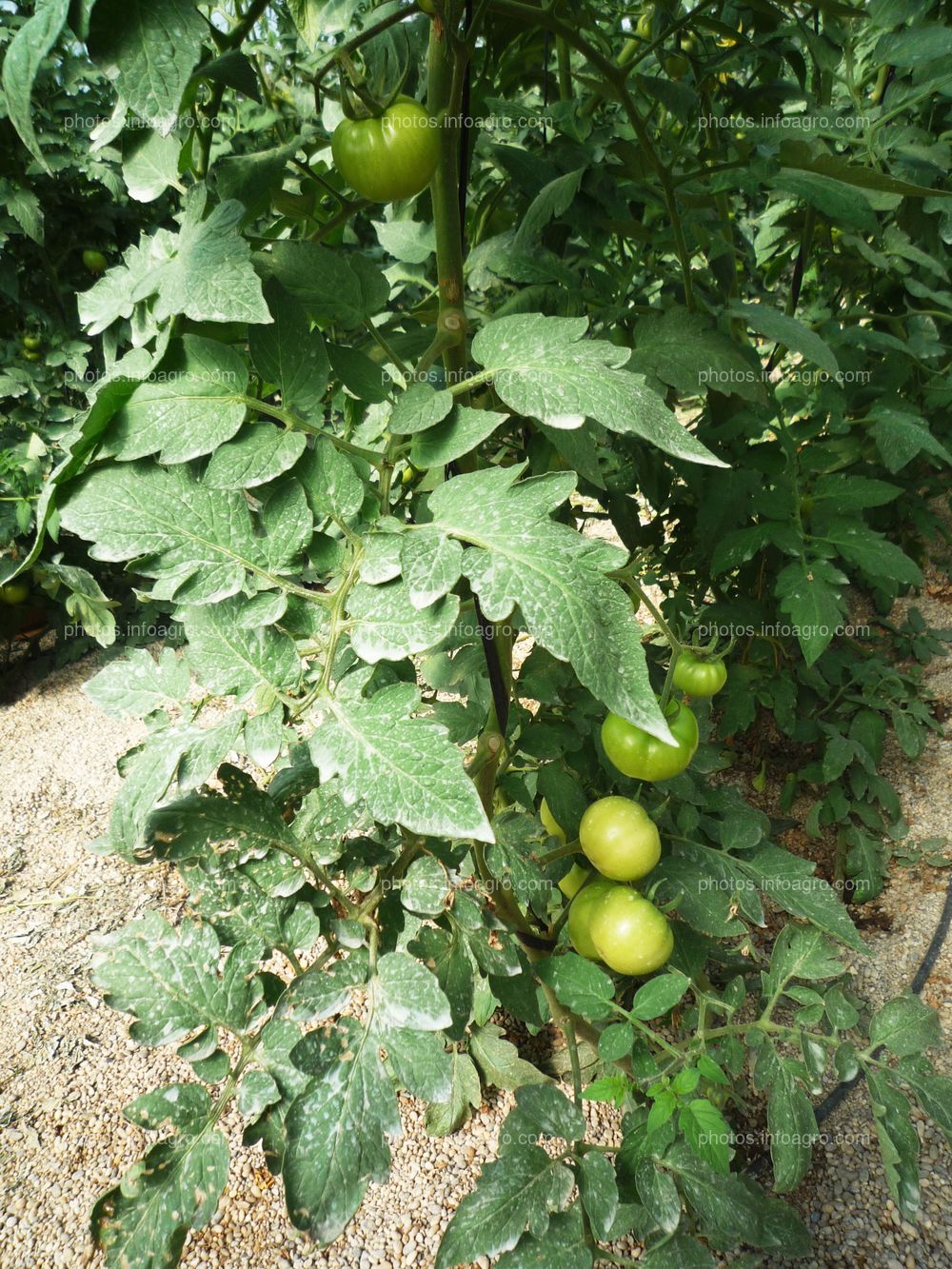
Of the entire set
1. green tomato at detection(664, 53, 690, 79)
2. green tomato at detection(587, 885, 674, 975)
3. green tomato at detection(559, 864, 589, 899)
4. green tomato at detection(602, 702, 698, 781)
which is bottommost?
green tomato at detection(559, 864, 589, 899)

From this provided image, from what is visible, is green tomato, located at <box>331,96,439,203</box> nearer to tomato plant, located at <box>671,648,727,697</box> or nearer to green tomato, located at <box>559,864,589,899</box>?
tomato plant, located at <box>671,648,727,697</box>

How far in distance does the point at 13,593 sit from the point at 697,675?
2.16 meters

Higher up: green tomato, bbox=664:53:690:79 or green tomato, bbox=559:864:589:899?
green tomato, bbox=664:53:690:79

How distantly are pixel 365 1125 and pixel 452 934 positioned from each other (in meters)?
0.20

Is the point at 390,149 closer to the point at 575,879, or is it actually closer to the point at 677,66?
the point at 575,879

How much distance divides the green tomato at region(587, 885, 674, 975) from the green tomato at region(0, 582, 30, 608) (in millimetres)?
2088

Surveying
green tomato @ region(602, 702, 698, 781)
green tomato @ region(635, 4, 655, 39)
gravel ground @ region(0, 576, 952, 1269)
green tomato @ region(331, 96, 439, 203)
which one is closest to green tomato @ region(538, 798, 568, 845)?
green tomato @ region(602, 702, 698, 781)

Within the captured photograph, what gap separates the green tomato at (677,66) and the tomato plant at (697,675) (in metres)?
0.91

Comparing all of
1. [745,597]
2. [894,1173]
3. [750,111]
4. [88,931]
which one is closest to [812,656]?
[745,597]

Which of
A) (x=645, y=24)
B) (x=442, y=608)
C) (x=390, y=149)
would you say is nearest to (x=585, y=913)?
(x=442, y=608)

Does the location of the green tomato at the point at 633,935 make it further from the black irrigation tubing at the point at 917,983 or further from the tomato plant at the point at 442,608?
the black irrigation tubing at the point at 917,983

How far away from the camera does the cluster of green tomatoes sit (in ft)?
2.26

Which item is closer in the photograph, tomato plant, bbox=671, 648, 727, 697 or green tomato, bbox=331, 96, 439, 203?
green tomato, bbox=331, 96, 439, 203

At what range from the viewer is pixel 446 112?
1.94ft
